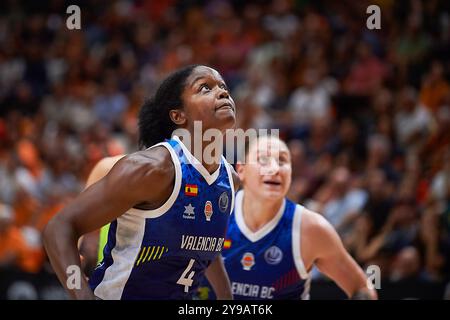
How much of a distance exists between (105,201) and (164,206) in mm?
366

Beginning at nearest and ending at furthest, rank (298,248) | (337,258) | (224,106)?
(224,106) → (337,258) → (298,248)

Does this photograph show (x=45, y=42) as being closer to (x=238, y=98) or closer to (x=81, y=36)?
(x=81, y=36)

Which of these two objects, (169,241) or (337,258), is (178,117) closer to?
(169,241)

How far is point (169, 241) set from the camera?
11.5 ft

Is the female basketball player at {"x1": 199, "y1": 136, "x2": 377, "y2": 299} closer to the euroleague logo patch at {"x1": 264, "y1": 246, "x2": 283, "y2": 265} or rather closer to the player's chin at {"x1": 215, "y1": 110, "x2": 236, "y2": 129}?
the euroleague logo patch at {"x1": 264, "y1": 246, "x2": 283, "y2": 265}

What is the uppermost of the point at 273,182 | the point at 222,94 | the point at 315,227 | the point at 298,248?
the point at 222,94

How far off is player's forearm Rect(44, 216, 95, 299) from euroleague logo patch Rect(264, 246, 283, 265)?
1993 millimetres

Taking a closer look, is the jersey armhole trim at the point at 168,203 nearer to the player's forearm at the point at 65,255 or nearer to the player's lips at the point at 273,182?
the player's forearm at the point at 65,255

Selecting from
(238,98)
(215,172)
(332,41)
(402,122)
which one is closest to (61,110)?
(238,98)

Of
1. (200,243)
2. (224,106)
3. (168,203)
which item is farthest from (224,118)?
(200,243)

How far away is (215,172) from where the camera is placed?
3.80 m

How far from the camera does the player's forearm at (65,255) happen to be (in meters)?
3.00

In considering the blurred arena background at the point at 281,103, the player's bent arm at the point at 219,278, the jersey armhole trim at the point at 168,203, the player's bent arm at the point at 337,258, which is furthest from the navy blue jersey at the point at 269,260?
the blurred arena background at the point at 281,103

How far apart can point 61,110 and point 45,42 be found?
1673 millimetres
